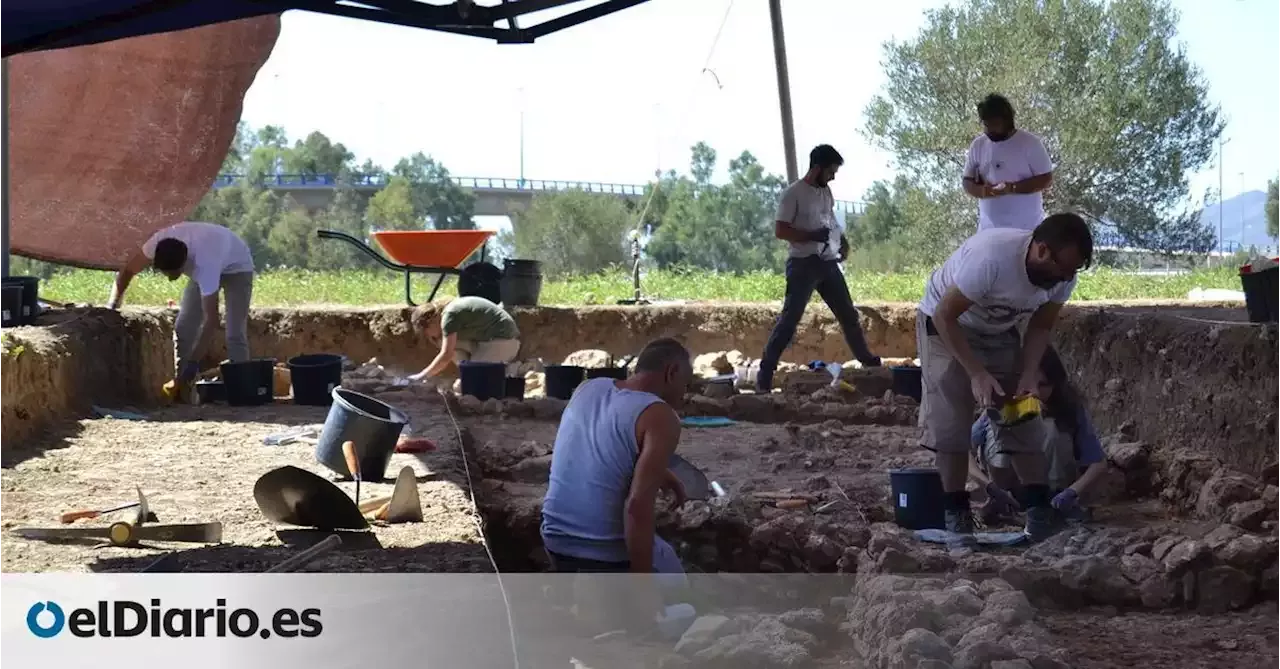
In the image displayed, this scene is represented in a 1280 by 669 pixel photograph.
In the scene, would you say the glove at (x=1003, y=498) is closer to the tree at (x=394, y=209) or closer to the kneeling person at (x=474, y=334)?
the kneeling person at (x=474, y=334)

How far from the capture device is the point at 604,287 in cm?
1905

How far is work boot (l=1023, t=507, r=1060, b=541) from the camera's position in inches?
220

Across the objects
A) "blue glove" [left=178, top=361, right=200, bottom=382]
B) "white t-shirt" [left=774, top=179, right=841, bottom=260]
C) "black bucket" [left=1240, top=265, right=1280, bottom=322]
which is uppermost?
"white t-shirt" [left=774, top=179, right=841, bottom=260]

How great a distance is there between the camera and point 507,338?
10.7 meters

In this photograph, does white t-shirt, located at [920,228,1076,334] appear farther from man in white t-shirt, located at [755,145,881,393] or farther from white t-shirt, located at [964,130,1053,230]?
man in white t-shirt, located at [755,145,881,393]

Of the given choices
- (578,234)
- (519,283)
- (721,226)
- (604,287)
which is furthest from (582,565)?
(721,226)

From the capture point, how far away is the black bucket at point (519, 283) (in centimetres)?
1409

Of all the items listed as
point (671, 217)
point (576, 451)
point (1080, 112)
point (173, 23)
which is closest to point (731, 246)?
point (671, 217)

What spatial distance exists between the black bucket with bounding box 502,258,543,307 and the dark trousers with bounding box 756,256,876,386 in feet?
14.0

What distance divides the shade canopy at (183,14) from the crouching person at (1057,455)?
333cm

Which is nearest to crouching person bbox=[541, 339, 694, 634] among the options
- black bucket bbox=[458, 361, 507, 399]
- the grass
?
black bucket bbox=[458, 361, 507, 399]

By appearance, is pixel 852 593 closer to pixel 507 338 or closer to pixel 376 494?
pixel 376 494

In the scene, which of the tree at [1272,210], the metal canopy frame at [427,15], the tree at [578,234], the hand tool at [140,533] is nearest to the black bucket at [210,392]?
the metal canopy frame at [427,15]

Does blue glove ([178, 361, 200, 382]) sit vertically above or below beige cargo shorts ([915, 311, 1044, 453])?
below
